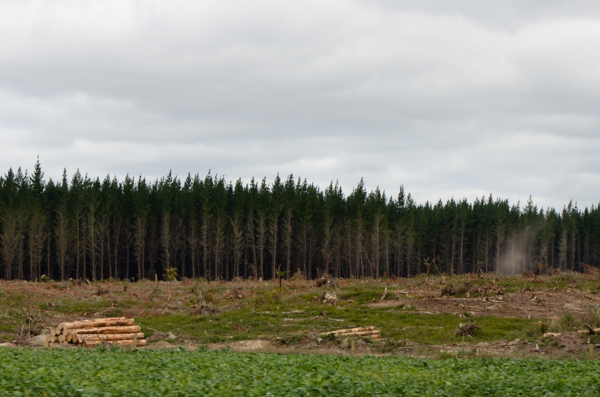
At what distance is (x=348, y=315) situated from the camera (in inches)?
1431

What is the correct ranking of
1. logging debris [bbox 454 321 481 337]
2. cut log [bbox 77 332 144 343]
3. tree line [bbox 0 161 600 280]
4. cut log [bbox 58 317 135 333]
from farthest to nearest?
tree line [bbox 0 161 600 280], logging debris [bbox 454 321 481 337], cut log [bbox 58 317 135 333], cut log [bbox 77 332 144 343]

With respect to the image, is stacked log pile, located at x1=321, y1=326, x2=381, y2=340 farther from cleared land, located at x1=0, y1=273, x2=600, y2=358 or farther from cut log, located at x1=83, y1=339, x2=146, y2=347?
cut log, located at x1=83, y1=339, x2=146, y2=347

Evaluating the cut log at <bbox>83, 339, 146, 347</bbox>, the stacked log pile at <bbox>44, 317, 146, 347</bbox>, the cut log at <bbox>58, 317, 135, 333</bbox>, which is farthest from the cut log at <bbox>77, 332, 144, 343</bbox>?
the cut log at <bbox>58, 317, 135, 333</bbox>

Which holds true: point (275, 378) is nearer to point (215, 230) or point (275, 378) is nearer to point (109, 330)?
point (109, 330)

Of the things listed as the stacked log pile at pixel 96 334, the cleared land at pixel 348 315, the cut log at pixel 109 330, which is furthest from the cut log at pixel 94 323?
the cleared land at pixel 348 315

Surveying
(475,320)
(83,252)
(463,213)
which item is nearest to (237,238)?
(83,252)

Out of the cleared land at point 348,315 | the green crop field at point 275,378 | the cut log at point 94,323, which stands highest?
the green crop field at point 275,378

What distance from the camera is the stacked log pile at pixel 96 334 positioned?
26016 mm

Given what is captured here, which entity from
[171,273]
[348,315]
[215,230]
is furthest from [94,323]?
[215,230]

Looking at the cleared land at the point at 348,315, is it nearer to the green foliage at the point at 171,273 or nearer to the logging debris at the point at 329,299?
the logging debris at the point at 329,299

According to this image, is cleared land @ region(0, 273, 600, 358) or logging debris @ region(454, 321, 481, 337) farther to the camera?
logging debris @ region(454, 321, 481, 337)

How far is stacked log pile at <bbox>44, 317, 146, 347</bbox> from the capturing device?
26.0m

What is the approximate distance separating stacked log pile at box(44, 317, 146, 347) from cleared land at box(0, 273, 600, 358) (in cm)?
139

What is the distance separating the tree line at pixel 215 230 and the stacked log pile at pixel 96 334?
152 ft
